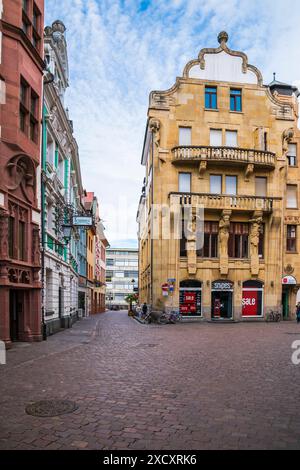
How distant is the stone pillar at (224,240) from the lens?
108ft

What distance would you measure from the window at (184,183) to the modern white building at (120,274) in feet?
281

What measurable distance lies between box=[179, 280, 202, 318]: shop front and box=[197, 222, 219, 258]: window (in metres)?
2.29

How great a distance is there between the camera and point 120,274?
396ft

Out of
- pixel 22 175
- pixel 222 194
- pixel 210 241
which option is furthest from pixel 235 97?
pixel 22 175

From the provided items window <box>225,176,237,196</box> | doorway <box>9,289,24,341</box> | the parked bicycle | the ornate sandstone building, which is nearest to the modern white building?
the ornate sandstone building

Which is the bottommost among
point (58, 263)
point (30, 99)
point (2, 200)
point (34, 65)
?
point (58, 263)

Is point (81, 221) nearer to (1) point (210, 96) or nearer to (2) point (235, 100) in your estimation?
(1) point (210, 96)

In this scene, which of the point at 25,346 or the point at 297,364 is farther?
the point at 25,346

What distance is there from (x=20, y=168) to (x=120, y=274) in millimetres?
104628

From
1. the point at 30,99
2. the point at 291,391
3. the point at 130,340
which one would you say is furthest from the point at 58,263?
the point at 291,391
